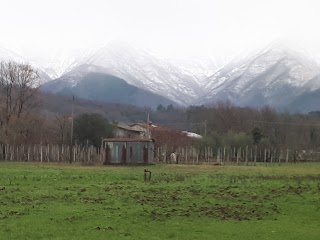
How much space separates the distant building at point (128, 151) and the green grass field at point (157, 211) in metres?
38.1

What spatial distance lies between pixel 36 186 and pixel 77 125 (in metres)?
68.1

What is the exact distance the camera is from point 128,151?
73500 mm

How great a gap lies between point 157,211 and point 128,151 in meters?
51.0

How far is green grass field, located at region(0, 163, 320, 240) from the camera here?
722 inches

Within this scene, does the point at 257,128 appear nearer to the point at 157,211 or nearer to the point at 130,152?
the point at 130,152

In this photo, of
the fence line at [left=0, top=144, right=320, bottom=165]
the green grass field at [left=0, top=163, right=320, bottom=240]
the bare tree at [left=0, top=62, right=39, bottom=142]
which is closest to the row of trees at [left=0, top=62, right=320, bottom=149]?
the bare tree at [left=0, top=62, right=39, bottom=142]

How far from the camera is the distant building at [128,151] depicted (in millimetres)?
72938

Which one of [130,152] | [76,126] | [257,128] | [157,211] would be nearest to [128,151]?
[130,152]

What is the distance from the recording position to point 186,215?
867 inches

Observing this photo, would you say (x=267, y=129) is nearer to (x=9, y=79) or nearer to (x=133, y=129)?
(x=133, y=129)

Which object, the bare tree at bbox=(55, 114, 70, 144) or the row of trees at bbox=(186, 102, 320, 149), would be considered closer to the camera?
the bare tree at bbox=(55, 114, 70, 144)

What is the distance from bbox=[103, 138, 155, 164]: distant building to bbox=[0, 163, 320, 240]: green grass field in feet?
125

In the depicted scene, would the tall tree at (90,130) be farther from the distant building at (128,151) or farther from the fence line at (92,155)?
the distant building at (128,151)

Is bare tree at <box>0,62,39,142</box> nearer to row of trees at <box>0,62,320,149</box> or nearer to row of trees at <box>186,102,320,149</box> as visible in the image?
row of trees at <box>0,62,320,149</box>
